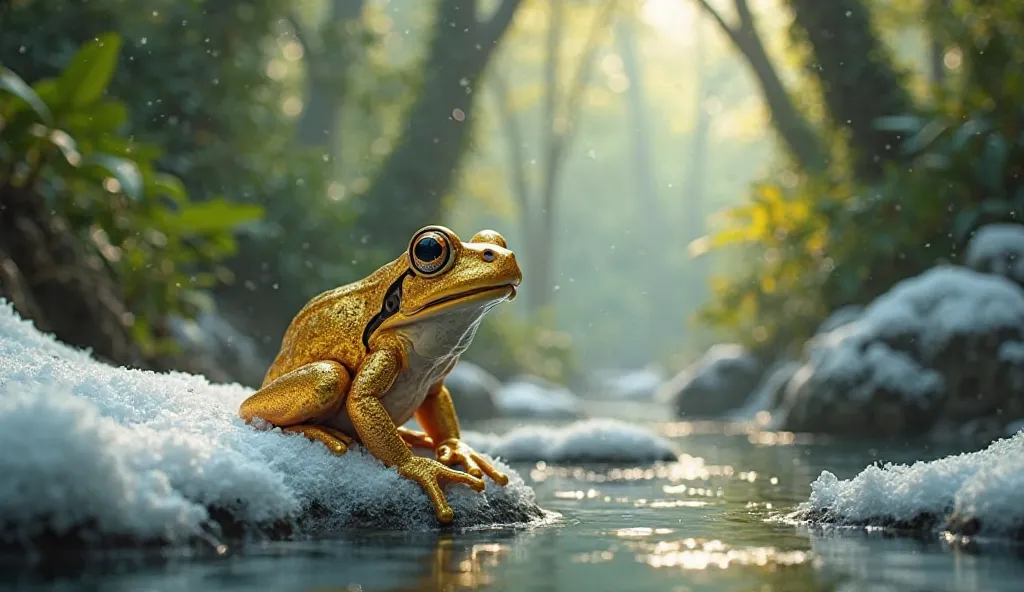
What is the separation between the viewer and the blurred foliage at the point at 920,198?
38.3 ft

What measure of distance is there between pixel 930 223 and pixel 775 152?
5502mm

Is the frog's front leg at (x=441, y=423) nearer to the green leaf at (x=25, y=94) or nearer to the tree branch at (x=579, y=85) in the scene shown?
the green leaf at (x=25, y=94)

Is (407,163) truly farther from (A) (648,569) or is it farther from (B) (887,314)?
(A) (648,569)

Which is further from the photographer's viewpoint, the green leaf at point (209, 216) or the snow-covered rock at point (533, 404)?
the snow-covered rock at point (533, 404)

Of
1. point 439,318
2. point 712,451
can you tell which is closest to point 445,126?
point 712,451

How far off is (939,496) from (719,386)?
13.0 m

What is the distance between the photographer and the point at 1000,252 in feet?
34.2

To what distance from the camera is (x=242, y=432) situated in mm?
3572

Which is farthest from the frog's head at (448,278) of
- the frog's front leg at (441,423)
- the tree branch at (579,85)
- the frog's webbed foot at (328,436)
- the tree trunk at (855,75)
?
the tree branch at (579,85)

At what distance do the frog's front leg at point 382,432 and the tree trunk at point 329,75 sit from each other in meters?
16.1

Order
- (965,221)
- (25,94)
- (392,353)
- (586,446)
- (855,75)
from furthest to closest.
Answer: (855,75), (965,221), (586,446), (25,94), (392,353)

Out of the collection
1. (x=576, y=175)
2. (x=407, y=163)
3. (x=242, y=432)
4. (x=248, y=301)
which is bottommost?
(x=242, y=432)

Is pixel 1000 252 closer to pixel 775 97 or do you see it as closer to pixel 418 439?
pixel 775 97

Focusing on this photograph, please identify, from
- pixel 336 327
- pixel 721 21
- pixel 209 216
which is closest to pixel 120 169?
pixel 209 216
